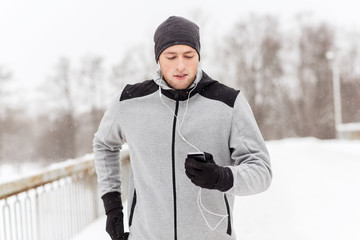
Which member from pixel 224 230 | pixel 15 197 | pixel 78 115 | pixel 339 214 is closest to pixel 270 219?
pixel 339 214

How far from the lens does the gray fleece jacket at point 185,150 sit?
1.93 m

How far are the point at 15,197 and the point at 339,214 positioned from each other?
5151 millimetres

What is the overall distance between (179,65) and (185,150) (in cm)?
41

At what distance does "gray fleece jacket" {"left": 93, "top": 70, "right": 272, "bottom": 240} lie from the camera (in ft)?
6.32

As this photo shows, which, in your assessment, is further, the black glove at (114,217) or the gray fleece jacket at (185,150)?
the black glove at (114,217)

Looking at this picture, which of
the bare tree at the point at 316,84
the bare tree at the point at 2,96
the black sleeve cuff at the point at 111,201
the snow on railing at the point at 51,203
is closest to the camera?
the black sleeve cuff at the point at 111,201

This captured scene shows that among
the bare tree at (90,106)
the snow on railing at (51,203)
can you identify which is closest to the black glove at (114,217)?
the snow on railing at (51,203)

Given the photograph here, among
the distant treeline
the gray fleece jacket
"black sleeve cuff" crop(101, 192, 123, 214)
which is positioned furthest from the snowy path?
the distant treeline

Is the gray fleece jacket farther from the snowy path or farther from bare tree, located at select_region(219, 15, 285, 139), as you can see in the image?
bare tree, located at select_region(219, 15, 285, 139)

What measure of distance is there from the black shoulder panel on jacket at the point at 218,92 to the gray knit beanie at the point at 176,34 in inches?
8.0

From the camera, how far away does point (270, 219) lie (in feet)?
21.7

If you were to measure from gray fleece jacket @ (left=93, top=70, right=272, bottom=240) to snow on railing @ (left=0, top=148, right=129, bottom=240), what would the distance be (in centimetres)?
186

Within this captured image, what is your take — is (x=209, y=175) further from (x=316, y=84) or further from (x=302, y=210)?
(x=316, y=84)

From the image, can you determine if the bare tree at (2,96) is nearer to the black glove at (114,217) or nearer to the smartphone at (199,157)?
the black glove at (114,217)
